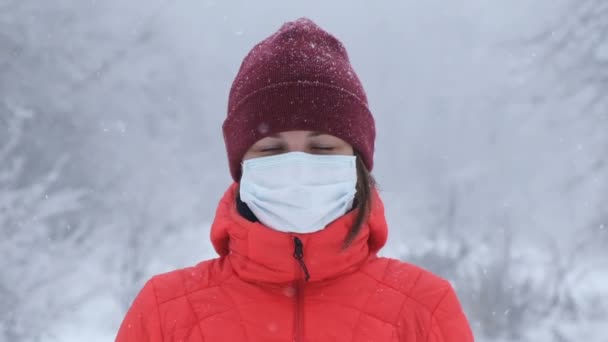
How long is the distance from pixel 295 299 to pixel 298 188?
0.31m

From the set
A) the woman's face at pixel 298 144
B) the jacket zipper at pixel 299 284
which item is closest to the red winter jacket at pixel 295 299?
the jacket zipper at pixel 299 284

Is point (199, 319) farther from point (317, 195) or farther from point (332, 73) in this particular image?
point (332, 73)

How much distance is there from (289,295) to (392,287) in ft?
0.92

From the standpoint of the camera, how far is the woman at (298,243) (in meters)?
1.44

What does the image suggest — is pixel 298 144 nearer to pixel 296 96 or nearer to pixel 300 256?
pixel 296 96

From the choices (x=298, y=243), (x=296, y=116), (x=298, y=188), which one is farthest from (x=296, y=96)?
(x=298, y=243)

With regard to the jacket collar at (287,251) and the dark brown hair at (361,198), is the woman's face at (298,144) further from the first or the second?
the jacket collar at (287,251)

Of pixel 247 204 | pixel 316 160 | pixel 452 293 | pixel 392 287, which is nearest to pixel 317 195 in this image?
pixel 316 160

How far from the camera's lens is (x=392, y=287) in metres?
1.51

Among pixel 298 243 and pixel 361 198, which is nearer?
pixel 298 243

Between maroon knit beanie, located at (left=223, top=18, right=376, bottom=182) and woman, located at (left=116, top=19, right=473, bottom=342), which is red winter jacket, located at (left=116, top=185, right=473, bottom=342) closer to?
woman, located at (left=116, top=19, right=473, bottom=342)

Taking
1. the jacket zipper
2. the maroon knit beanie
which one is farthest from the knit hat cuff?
the jacket zipper

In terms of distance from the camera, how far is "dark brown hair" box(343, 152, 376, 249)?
5.09 feet

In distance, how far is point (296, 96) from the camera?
1.67 m
